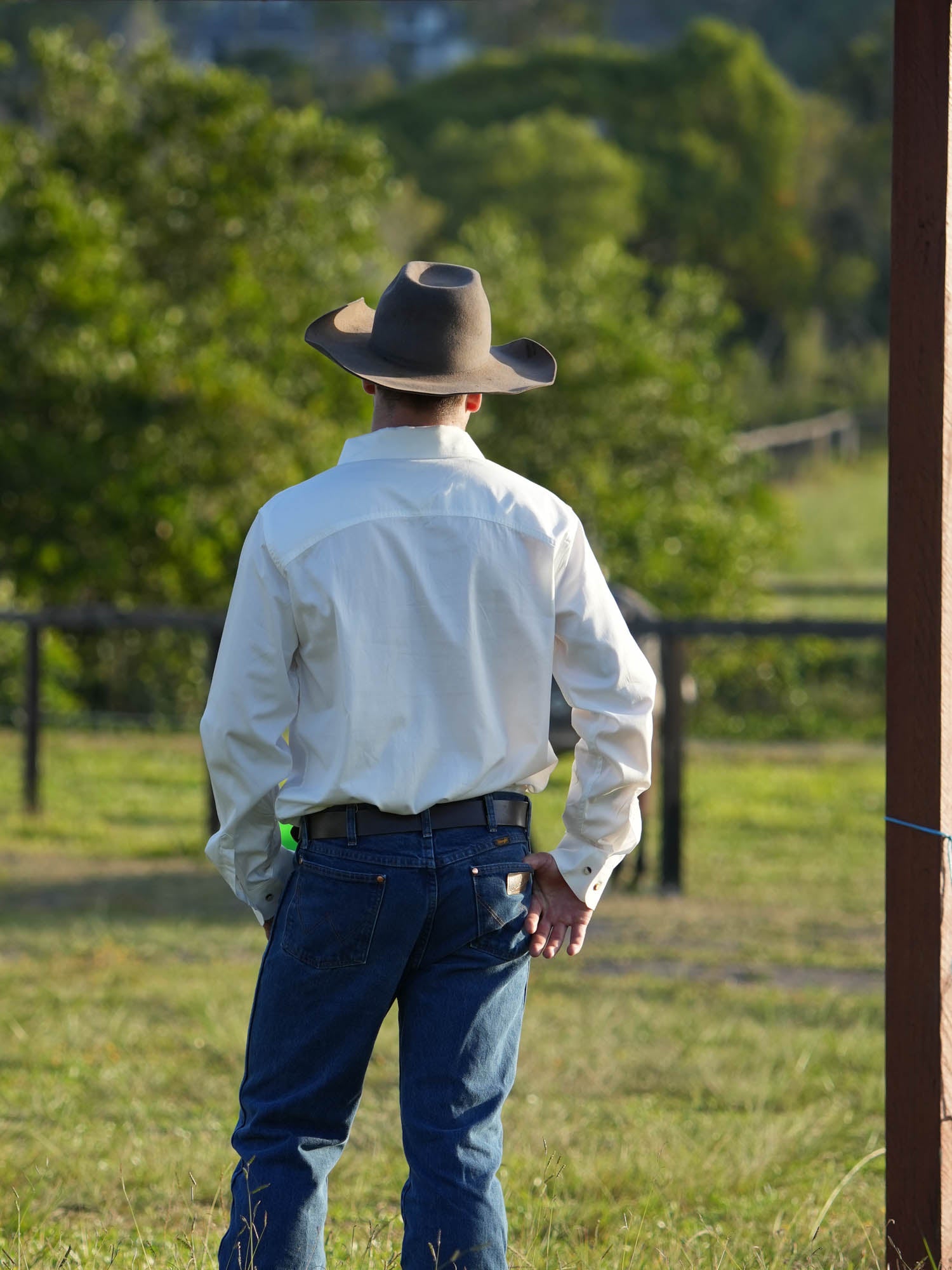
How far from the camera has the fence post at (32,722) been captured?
9.56m

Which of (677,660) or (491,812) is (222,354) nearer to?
(677,660)

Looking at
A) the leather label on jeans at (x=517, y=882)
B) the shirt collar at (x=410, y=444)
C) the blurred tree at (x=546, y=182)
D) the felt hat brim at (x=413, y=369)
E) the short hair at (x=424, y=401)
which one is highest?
the blurred tree at (x=546, y=182)

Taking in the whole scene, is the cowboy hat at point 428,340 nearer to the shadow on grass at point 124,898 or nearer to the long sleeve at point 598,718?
the long sleeve at point 598,718

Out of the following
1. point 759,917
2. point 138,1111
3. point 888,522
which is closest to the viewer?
point 888,522

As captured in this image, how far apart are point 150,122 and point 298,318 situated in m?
2.09

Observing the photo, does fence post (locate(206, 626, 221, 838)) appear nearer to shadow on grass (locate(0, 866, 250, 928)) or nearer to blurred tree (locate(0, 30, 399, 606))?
shadow on grass (locate(0, 866, 250, 928))

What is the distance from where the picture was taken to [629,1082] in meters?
4.71

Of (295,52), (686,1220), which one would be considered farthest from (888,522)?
(295,52)

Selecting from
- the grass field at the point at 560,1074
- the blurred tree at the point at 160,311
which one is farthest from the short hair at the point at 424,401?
the blurred tree at the point at 160,311

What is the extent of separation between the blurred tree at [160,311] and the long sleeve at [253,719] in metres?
9.84

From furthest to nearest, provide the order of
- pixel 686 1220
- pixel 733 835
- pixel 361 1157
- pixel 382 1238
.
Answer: pixel 733 835
pixel 361 1157
pixel 686 1220
pixel 382 1238

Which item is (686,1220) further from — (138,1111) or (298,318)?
(298,318)

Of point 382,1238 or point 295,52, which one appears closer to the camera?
point 382,1238

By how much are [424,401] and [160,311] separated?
11.3m
